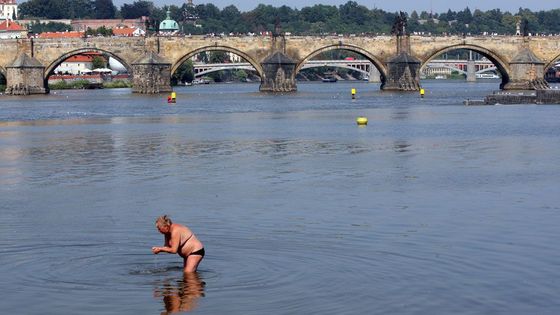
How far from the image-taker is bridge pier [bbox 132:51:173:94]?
112 metres

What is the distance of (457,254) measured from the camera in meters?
21.5

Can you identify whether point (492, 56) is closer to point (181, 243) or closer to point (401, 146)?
point (401, 146)

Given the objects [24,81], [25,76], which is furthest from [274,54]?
[24,81]

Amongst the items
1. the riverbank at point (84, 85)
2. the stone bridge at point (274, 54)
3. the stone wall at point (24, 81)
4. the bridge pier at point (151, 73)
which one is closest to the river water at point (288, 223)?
the bridge pier at point (151, 73)

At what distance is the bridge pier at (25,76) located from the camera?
11131cm

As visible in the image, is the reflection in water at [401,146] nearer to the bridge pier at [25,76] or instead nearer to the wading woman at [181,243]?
the wading woman at [181,243]

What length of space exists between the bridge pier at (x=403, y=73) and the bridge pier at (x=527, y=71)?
8.67 metres

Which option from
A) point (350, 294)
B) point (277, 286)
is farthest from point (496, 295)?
point (277, 286)

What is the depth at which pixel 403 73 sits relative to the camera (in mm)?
114500

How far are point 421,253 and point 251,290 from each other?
389 cm

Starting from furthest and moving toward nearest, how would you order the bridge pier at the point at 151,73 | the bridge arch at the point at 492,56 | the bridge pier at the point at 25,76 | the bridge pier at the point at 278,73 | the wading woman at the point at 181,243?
1. the bridge arch at the point at 492,56
2. the bridge pier at the point at 278,73
3. the bridge pier at the point at 151,73
4. the bridge pier at the point at 25,76
5. the wading woman at the point at 181,243

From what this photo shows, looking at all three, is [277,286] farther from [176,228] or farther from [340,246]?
[340,246]

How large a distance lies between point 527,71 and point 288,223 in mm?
90418

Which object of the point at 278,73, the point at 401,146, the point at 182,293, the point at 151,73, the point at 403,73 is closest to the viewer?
the point at 182,293
